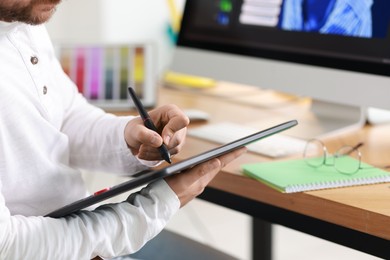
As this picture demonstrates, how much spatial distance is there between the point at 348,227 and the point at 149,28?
1.55m

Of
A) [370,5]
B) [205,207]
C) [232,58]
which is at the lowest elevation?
[205,207]

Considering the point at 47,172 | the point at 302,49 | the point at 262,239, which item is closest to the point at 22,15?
the point at 47,172

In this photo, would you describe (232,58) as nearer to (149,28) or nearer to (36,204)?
(36,204)

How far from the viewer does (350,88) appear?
124 cm

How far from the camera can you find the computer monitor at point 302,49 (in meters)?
1.22

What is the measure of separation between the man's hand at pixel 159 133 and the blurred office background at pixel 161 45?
1.01 metres

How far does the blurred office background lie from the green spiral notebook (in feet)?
3.18

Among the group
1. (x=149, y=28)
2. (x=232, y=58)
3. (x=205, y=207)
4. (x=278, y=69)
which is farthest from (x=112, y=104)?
(x=205, y=207)

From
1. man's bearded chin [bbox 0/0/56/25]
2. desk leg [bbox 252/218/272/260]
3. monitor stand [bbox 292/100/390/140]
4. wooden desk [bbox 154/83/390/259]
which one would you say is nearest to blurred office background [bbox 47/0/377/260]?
desk leg [bbox 252/218/272/260]

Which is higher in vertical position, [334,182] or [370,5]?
[370,5]

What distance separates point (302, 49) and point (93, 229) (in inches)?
25.7

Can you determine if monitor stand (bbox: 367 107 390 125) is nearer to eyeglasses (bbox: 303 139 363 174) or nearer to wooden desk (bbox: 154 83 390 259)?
wooden desk (bbox: 154 83 390 259)

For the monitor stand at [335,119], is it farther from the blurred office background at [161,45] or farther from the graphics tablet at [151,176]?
the blurred office background at [161,45]

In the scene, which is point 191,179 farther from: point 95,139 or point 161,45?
point 161,45
